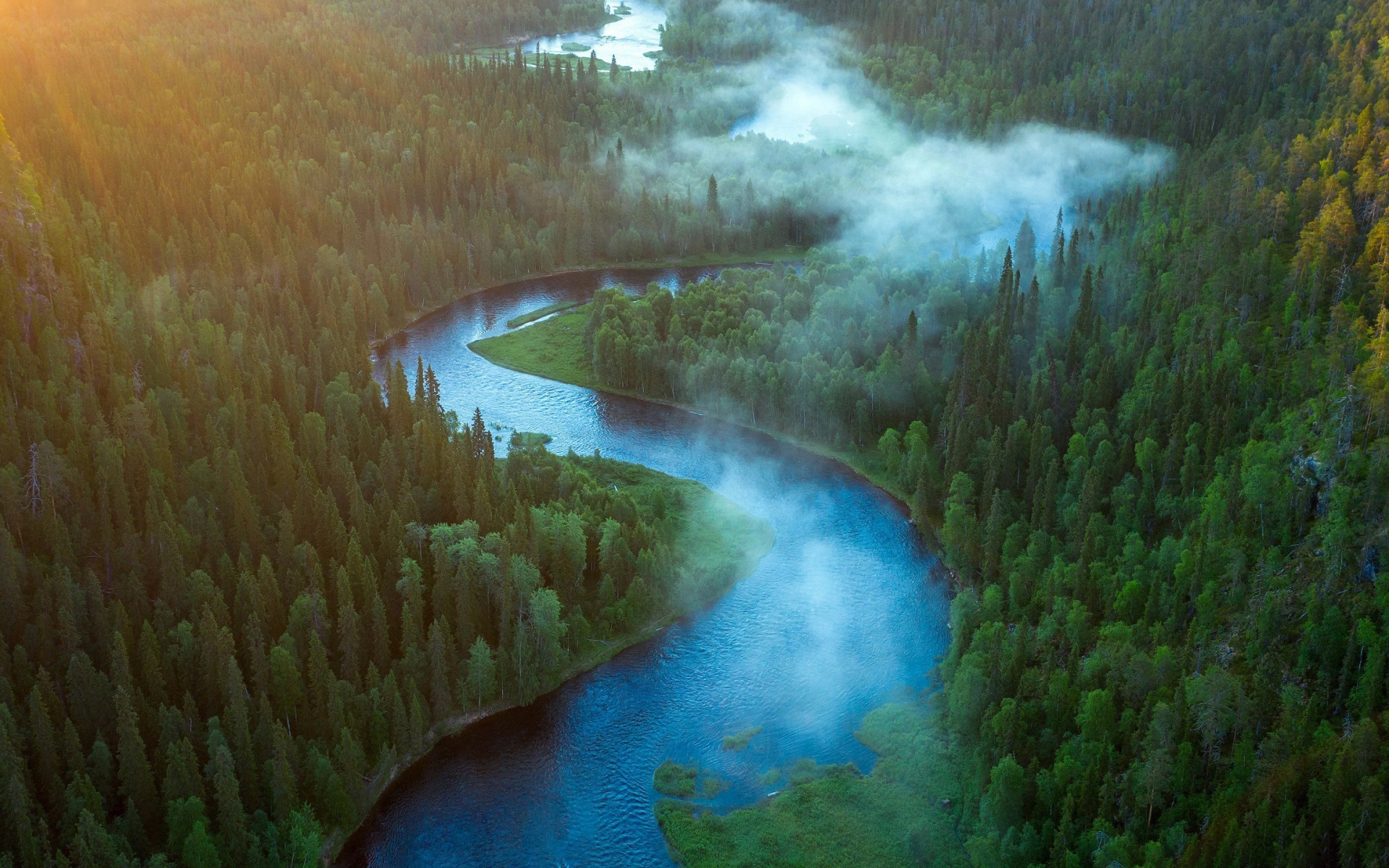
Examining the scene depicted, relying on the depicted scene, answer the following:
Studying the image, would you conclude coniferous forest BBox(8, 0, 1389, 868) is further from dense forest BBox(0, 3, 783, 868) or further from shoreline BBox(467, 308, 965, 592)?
shoreline BBox(467, 308, 965, 592)

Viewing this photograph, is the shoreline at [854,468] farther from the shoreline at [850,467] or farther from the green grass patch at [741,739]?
the green grass patch at [741,739]

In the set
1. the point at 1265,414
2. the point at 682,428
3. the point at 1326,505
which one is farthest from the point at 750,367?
the point at 1326,505

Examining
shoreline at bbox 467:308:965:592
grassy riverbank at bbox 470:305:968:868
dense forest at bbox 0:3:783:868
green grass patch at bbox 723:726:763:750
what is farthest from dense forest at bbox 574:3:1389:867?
dense forest at bbox 0:3:783:868

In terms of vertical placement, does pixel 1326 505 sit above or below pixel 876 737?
above

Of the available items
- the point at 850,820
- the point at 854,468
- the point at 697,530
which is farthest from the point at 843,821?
the point at 854,468

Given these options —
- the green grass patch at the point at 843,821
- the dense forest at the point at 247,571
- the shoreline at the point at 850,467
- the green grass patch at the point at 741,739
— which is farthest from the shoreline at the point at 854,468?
the green grass patch at the point at 741,739

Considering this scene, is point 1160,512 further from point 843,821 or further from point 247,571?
point 247,571

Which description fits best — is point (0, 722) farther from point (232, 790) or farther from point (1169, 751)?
point (1169, 751)
